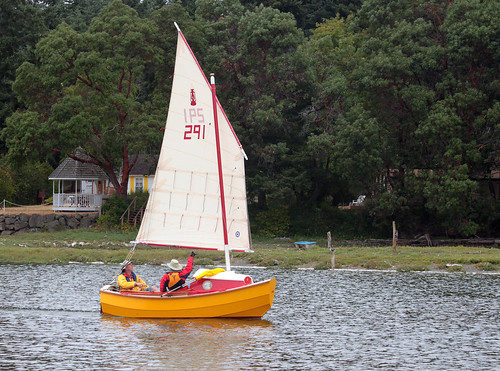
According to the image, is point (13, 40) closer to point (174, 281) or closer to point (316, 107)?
point (316, 107)

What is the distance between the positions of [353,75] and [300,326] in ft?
124

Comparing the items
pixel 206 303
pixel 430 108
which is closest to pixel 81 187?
pixel 430 108

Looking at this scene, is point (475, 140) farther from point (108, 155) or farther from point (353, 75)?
point (108, 155)

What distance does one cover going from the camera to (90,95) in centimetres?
6531

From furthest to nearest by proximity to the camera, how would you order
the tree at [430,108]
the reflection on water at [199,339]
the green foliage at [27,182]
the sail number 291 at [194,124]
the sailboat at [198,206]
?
the green foliage at [27,182]
the tree at [430,108]
the sail number 291 at [194,124]
the sailboat at [198,206]
the reflection on water at [199,339]

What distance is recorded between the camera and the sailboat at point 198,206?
2819 centimetres

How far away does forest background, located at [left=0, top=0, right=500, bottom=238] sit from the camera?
5903cm

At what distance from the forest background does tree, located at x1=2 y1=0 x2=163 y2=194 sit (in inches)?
4.9

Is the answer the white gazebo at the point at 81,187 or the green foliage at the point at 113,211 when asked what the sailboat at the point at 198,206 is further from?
the white gazebo at the point at 81,187

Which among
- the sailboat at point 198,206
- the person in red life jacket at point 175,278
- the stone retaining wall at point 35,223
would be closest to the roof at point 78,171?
the stone retaining wall at point 35,223

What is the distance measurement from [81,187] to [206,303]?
5285 centimetres

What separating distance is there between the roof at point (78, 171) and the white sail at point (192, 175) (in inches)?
1716

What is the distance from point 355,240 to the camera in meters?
64.5

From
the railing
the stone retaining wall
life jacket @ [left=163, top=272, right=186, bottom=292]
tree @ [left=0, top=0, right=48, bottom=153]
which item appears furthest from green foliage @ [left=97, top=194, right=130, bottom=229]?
life jacket @ [left=163, top=272, right=186, bottom=292]
